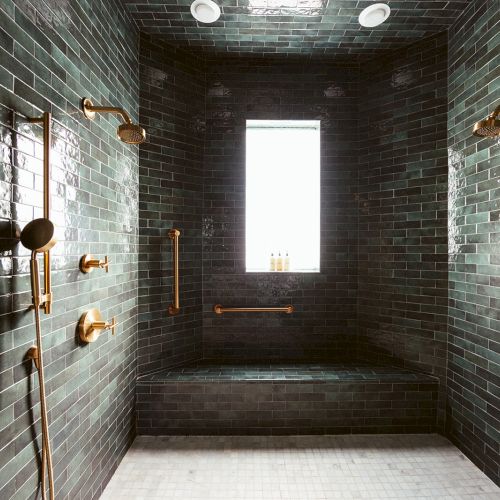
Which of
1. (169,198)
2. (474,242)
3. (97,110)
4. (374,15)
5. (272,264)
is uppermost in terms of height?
(374,15)

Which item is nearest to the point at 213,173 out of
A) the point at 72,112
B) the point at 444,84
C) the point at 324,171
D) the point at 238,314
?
the point at 324,171

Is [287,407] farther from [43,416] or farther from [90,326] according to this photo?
[43,416]

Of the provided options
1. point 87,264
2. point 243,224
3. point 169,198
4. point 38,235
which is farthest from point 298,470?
point 169,198

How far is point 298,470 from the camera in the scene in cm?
233

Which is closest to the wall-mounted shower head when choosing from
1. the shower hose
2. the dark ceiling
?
the shower hose

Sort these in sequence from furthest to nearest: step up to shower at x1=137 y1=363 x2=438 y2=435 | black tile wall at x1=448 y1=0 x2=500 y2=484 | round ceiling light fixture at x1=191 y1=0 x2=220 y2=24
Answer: step up to shower at x1=137 y1=363 x2=438 y2=435
round ceiling light fixture at x1=191 y1=0 x2=220 y2=24
black tile wall at x1=448 y1=0 x2=500 y2=484

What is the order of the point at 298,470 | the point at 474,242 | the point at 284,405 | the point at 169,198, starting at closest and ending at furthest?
the point at 298,470
the point at 474,242
the point at 284,405
the point at 169,198

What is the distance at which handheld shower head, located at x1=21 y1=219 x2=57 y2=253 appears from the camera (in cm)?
129

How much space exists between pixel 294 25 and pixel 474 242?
2135mm

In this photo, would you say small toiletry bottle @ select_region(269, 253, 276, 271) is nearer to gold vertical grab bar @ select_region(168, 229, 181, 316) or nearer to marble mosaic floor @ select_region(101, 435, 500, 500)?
gold vertical grab bar @ select_region(168, 229, 181, 316)

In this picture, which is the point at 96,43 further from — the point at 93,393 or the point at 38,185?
the point at 93,393

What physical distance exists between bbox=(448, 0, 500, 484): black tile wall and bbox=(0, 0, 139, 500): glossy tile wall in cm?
245

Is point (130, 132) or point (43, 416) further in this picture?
point (130, 132)

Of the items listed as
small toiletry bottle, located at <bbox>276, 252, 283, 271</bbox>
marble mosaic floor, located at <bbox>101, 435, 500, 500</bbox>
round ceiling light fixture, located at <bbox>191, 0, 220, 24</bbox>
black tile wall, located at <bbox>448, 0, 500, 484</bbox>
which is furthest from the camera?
small toiletry bottle, located at <bbox>276, 252, 283, 271</bbox>
